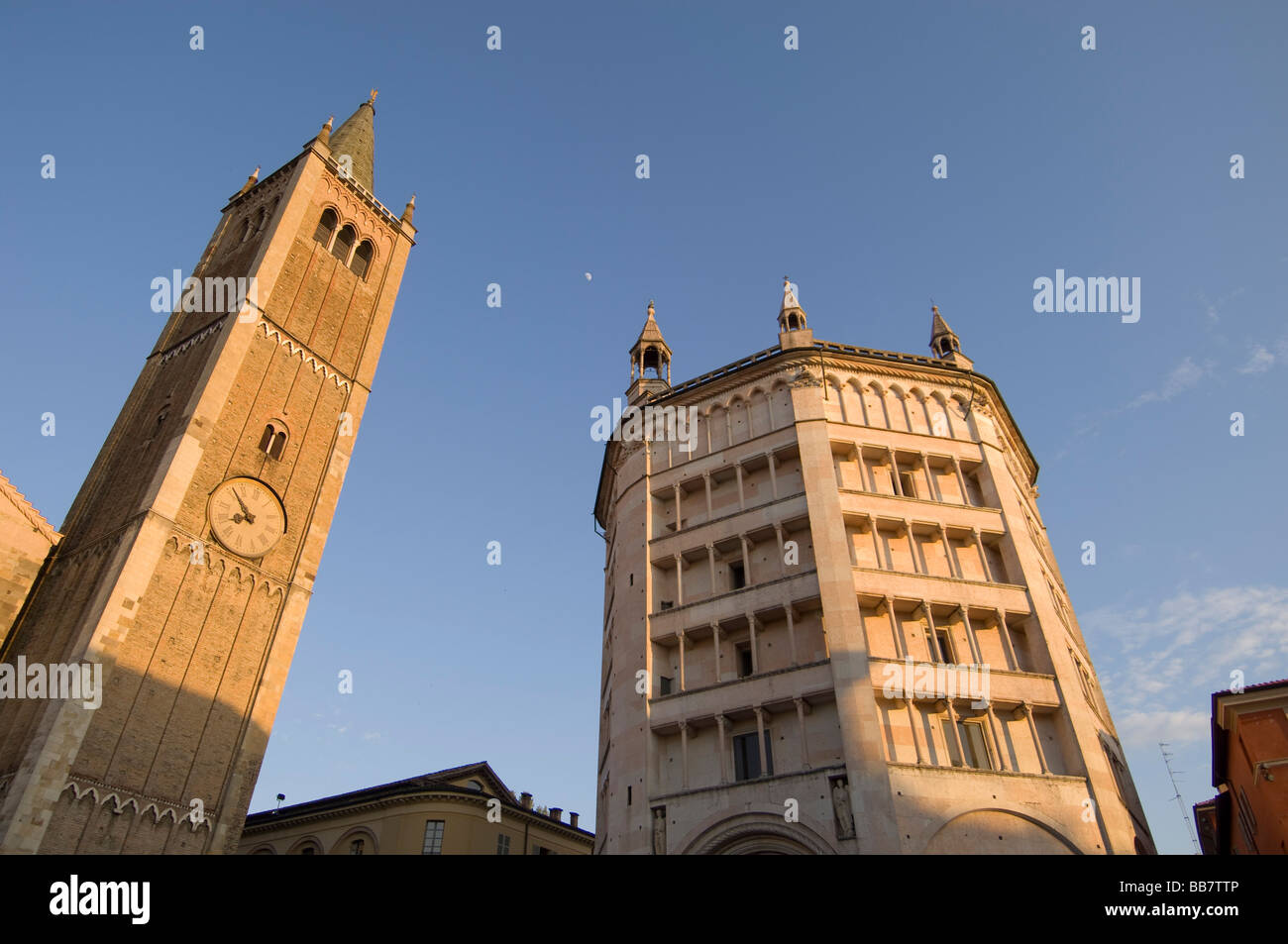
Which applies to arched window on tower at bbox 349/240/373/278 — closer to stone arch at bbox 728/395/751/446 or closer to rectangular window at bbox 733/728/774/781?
stone arch at bbox 728/395/751/446

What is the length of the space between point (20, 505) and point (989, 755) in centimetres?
3824

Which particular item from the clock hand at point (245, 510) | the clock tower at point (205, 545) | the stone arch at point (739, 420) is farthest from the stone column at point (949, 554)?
the clock hand at point (245, 510)

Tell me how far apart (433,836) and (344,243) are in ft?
109

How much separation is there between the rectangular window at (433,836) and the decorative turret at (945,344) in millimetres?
33497

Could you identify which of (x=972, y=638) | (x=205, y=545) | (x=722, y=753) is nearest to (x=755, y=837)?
(x=722, y=753)

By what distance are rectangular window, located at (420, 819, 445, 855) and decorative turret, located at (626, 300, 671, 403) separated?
24111 millimetres

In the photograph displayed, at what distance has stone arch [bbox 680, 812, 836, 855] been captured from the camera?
2403 cm

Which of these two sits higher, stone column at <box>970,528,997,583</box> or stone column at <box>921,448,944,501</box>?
stone column at <box>921,448,944,501</box>

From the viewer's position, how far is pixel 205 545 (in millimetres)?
35562

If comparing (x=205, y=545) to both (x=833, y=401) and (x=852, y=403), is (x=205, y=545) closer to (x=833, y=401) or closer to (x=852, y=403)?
(x=833, y=401)

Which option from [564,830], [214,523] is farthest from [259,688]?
[564,830]

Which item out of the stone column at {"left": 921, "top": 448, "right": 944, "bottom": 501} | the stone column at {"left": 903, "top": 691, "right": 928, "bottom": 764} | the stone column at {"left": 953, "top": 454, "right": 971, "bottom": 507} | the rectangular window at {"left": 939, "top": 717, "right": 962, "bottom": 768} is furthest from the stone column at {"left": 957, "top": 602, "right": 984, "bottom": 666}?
the stone column at {"left": 953, "top": 454, "right": 971, "bottom": 507}

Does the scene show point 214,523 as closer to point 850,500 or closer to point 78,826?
point 78,826
